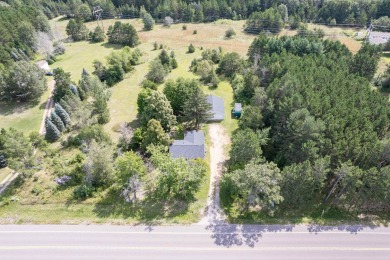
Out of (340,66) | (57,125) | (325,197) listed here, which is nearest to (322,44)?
(340,66)

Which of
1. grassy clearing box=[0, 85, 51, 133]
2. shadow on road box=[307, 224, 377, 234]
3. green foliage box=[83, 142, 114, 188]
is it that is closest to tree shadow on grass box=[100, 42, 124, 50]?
grassy clearing box=[0, 85, 51, 133]

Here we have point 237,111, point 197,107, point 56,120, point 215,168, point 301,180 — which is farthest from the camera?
point 237,111

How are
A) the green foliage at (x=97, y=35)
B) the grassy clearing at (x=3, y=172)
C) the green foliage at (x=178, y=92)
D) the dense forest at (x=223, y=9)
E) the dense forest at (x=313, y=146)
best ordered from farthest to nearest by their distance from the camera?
the dense forest at (x=223, y=9), the green foliage at (x=97, y=35), the green foliage at (x=178, y=92), the grassy clearing at (x=3, y=172), the dense forest at (x=313, y=146)

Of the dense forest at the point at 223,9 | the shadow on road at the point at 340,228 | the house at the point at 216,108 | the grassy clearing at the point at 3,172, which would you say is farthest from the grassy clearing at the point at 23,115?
the dense forest at the point at 223,9

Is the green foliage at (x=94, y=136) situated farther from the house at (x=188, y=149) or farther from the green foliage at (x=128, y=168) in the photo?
the house at (x=188, y=149)

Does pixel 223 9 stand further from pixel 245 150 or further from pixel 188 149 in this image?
pixel 245 150

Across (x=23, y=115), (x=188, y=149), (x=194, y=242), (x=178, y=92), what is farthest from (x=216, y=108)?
(x=23, y=115)

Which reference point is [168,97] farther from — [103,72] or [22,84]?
[22,84]
